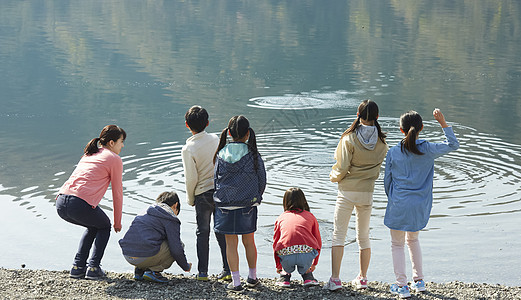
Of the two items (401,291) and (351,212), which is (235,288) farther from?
(401,291)

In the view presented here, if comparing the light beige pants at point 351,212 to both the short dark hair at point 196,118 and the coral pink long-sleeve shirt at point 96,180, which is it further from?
the coral pink long-sleeve shirt at point 96,180

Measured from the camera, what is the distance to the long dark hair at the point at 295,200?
22.1 ft

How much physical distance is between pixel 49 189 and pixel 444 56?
30653 mm

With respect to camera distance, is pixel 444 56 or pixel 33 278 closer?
pixel 33 278

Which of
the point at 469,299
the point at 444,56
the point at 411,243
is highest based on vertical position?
the point at 411,243

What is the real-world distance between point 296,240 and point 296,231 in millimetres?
87

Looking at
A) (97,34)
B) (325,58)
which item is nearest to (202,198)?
(325,58)

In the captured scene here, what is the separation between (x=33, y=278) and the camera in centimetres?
682

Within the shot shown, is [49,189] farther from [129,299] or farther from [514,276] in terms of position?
[514,276]

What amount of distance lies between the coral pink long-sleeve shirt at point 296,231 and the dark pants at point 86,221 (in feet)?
5.76

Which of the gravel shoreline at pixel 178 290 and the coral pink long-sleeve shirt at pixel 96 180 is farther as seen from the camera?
the coral pink long-sleeve shirt at pixel 96 180

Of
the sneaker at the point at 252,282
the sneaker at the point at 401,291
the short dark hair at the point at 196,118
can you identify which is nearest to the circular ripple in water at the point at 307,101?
the short dark hair at the point at 196,118

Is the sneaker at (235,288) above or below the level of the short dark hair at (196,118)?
below

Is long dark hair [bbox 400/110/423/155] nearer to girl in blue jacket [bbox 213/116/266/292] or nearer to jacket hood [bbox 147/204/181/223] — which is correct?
girl in blue jacket [bbox 213/116/266/292]
